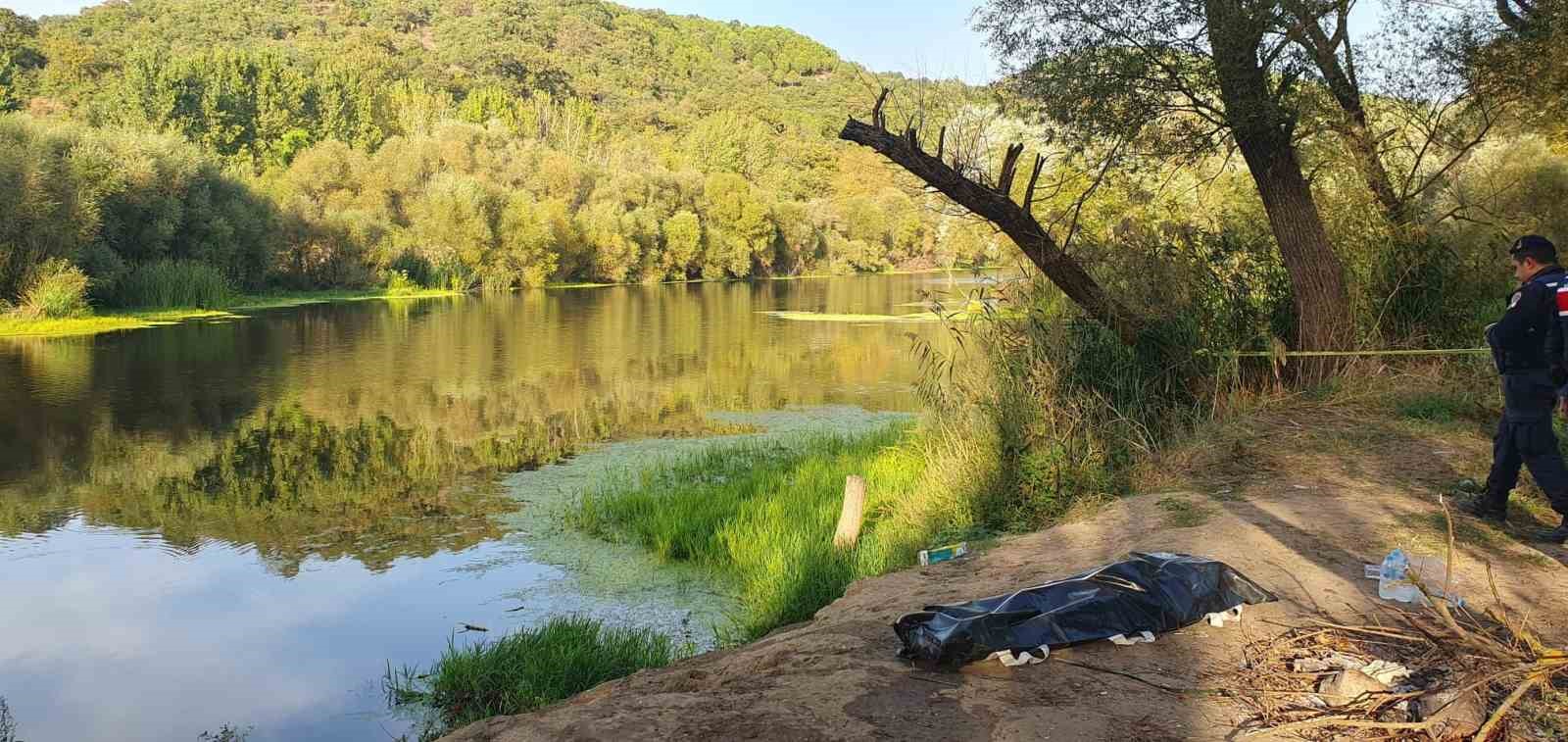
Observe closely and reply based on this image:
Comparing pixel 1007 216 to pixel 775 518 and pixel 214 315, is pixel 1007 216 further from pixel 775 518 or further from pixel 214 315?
pixel 214 315

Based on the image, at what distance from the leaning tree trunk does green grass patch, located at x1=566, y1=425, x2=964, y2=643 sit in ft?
12.2

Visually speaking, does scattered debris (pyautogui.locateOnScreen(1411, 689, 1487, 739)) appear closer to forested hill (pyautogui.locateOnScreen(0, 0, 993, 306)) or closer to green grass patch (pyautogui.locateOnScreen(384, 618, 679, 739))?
green grass patch (pyautogui.locateOnScreen(384, 618, 679, 739))

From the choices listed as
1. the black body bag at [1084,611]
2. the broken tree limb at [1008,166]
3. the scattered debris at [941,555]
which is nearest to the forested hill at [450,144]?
the broken tree limb at [1008,166]

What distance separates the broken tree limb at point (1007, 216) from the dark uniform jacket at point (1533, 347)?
2.88m

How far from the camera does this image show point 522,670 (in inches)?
226

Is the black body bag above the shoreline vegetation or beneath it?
above

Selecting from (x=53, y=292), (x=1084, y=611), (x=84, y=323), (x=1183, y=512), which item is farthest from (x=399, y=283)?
(x=1084, y=611)

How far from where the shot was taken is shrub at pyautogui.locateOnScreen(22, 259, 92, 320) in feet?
84.5

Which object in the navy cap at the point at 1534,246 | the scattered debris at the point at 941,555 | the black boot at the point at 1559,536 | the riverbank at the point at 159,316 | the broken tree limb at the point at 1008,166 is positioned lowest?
the scattered debris at the point at 941,555

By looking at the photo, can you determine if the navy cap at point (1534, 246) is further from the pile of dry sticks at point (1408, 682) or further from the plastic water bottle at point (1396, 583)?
the pile of dry sticks at point (1408, 682)

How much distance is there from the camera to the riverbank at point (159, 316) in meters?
25.0

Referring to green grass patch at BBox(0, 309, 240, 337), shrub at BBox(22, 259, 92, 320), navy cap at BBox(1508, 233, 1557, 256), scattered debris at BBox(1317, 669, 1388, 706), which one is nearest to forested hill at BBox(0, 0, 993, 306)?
shrub at BBox(22, 259, 92, 320)

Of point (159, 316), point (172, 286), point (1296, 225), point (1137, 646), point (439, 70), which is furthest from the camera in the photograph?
point (439, 70)

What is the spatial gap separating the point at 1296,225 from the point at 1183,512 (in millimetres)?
4142
